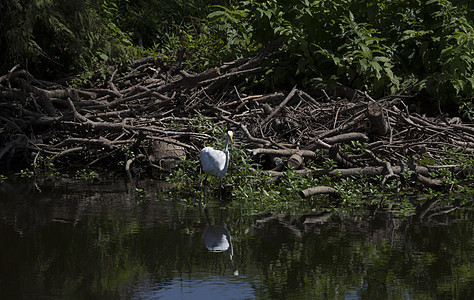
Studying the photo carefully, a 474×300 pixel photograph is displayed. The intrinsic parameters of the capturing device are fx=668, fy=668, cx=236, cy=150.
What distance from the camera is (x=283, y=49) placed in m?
12.8

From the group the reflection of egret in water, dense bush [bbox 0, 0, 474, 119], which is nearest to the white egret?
the reflection of egret in water

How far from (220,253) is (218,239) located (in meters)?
0.54

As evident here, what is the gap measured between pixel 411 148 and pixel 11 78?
771cm

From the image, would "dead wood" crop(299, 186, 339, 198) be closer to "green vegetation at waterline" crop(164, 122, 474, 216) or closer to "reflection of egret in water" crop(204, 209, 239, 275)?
"green vegetation at waterline" crop(164, 122, 474, 216)

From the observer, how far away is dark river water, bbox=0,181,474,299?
500 cm

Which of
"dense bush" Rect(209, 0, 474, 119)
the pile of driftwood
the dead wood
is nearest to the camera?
the dead wood

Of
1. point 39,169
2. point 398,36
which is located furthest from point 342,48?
point 39,169

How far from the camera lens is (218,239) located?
259 inches

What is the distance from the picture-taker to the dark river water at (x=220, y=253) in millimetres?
4996

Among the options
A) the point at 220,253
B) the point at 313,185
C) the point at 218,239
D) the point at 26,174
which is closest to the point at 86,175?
the point at 26,174

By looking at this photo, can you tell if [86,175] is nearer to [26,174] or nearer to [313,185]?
[26,174]

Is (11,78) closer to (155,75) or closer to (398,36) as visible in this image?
(155,75)

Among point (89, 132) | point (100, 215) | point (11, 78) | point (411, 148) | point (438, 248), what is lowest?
point (438, 248)

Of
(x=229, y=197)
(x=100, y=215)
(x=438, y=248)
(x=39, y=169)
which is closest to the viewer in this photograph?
(x=438, y=248)
